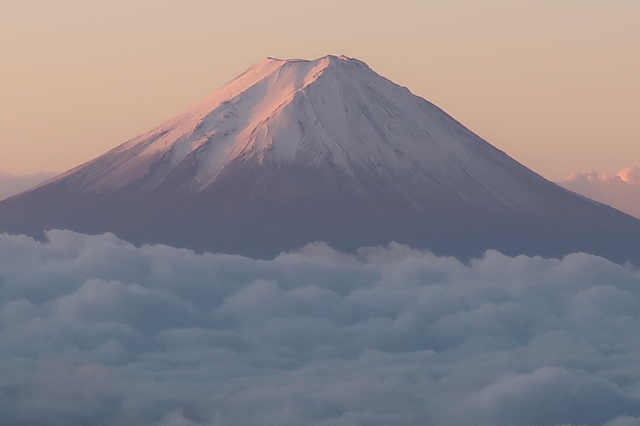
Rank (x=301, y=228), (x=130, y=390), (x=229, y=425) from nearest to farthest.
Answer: (x=229, y=425), (x=130, y=390), (x=301, y=228)

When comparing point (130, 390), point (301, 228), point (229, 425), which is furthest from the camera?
point (301, 228)

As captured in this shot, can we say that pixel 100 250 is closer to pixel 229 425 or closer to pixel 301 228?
pixel 301 228

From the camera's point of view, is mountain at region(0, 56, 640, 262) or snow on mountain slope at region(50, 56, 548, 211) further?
snow on mountain slope at region(50, 56, 548, 211)

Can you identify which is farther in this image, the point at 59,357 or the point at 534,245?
the point at 534,245

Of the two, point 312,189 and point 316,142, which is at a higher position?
point 316,142

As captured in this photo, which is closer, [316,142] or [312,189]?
[312,189]

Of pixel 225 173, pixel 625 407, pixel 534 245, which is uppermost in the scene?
pixel 225 173

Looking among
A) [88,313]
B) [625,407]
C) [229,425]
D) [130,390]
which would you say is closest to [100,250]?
[88,313]

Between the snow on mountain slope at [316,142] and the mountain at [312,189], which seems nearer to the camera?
the mountain at [312,189]
